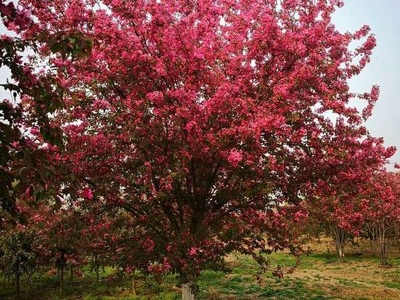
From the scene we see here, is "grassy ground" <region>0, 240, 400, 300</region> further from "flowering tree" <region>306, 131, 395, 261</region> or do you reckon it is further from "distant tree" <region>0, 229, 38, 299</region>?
"flowering tree" <region>306, 131, 395, 261</region>

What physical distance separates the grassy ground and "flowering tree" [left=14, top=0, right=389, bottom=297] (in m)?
5.68

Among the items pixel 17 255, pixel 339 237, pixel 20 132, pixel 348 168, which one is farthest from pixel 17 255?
pixel 339 237

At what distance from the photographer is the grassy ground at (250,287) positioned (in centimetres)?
2089

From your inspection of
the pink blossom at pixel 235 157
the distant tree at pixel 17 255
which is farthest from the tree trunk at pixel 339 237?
the pink blossom at pixel 235 157

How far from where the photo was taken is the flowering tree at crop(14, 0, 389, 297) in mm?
10805

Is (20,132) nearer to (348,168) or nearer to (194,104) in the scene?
(194,104)

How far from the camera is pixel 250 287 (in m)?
23.4

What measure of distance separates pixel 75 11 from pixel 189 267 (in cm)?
825

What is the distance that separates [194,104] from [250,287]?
15.9m

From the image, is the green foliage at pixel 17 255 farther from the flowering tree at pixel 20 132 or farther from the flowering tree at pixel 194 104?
the flowering tree at pixel 20 132

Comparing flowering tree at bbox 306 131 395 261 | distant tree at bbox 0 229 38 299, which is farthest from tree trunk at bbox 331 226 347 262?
distant tree at bbox 0 229 38 299

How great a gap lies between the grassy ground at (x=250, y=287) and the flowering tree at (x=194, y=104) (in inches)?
224

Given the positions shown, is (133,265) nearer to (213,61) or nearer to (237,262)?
(213,61)

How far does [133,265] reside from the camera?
12430 mm
